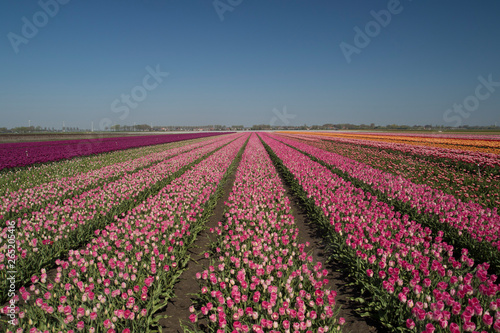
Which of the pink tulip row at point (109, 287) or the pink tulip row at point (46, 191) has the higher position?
the pink tulip row at point (46, 191)

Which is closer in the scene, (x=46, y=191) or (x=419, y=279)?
(x=419, y=279)

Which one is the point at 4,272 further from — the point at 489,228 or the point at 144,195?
the point at 489,228

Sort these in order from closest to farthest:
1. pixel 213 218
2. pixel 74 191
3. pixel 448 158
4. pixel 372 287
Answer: pixel 372 287, pixel 213 218, pixel 74 191, pixel 448 158

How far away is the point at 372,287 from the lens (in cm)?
388

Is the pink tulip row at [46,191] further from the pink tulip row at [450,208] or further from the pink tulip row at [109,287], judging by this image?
the pink tulip row at [450,208]

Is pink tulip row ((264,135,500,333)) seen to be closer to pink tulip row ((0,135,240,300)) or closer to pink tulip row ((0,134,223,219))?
pink tulip row ((0,135,240,300))

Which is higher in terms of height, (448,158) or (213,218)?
(448,158)

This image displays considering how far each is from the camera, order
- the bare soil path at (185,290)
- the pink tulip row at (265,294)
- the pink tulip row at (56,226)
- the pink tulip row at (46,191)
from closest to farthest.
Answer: the pink tulip row at (265,294) → the bare soil path at (185,290) → the pink tulip row at (56,226) → the pink tulip row at (46,191)

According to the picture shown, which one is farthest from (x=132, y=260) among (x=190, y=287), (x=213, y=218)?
(x=213, y=218)

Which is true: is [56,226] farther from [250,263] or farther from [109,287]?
[250,263]

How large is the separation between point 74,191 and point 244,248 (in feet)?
28.3

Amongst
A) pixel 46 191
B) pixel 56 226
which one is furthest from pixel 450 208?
pixel 46 191

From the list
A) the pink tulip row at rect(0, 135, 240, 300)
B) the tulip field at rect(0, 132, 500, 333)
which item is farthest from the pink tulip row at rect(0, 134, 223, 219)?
the pink tulip row at rect(0, 135, 240, 300)

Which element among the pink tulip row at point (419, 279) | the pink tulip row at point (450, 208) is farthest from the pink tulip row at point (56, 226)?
the pink tulip row at point (450, 208)
